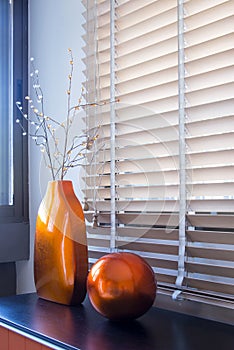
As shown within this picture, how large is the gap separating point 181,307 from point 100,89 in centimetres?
81

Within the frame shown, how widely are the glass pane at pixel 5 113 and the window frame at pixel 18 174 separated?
0.9 inches

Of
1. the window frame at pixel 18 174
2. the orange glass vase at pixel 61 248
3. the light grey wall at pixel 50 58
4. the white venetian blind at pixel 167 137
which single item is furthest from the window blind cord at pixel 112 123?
the window frame at pixel 18 174

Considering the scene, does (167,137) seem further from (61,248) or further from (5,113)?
(5,113)

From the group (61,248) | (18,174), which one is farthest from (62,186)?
(18,174)

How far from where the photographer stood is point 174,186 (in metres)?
1.37

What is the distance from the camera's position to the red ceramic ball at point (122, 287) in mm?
1199

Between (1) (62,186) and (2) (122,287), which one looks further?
(1) (62,186)

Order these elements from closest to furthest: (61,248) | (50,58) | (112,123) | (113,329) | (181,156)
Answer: (113,329)
(181,156)
(61,248)
(112,123)
(50,58)

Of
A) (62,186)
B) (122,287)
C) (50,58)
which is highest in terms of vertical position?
(50,58)

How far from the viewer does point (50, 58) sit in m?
2.02

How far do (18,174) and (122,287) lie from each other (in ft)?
3.56

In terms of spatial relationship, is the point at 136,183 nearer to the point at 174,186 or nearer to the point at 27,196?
the point at 174,186

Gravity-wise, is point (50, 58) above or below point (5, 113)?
above

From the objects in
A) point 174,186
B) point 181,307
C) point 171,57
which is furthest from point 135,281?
point 171,57
